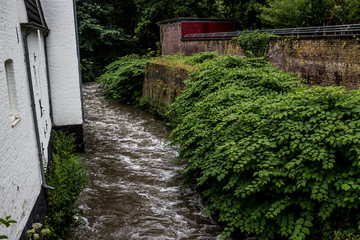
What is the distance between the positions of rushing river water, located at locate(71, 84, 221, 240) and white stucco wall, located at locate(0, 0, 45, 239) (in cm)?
205

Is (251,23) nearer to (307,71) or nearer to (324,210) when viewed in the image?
(307,71)

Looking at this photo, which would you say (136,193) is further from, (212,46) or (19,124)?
(212,46)

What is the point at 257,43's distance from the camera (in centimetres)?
1569

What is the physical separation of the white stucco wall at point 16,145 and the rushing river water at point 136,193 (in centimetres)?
205

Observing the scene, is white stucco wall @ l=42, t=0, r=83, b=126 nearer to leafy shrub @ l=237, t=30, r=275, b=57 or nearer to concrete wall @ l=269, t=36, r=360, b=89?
leafy shrub @ l=237, t=30, r=275, b=57

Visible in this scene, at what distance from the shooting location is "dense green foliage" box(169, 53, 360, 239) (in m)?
5.20

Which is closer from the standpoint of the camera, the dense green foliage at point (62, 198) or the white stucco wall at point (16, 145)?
the white stucco wall at point (16, 145)

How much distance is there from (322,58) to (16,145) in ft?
35.3

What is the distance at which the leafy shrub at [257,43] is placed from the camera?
599 inches

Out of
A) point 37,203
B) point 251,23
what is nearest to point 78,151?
point 37,203

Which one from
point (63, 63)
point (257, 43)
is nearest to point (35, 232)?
point (63, 63)

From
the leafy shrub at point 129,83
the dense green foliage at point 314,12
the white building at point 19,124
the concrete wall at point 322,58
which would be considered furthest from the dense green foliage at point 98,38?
the white building at point 19,124

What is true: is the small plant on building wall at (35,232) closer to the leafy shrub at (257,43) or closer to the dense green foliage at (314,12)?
the leafy shrub at (257,43)

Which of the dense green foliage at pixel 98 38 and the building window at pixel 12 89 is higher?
the dense green foliage at pixel 98 38
